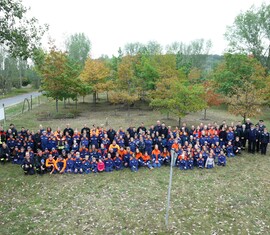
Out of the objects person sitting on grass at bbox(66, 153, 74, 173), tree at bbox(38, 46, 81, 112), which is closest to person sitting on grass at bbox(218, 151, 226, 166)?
person sitting on grass at bbox(66, 153, 74, 173)

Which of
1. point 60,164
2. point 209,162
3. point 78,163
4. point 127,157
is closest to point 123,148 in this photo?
point 127,157

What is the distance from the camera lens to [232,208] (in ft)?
33.8

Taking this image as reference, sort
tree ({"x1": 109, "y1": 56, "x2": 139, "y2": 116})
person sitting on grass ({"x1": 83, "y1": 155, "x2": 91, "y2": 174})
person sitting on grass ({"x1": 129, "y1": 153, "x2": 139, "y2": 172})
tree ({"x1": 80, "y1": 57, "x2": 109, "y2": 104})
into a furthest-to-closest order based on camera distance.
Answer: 1. tree ({"x1": 80, "y1": 57, "x2": 109, "y2": 104})
2. tree ({"x1": 109, "y1": 56, "x2": 139, "y2": 116})
3. person sitting on grass ({"x1": 129, "y1": 153, "x2": 139, "y2": 172})
4. person sitting on grass ({"x1": 83, "y1": 155, "x2": 91, "y2": 174})

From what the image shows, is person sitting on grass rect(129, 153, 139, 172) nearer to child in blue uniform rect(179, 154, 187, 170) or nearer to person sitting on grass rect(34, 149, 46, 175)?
child in blue uniform rect(179, 154, 187, 170)

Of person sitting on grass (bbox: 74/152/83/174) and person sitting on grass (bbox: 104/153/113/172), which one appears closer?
person sitting on grass (bbox: 74/152/83/174)

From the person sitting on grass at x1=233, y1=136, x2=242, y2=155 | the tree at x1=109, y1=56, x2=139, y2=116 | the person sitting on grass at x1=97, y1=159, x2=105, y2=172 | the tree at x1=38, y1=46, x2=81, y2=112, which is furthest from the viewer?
the tree at x1=109, y1=56, x2=139, y2=116

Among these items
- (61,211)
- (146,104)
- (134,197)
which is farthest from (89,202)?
(146,104)

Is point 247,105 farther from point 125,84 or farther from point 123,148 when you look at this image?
point 125,84

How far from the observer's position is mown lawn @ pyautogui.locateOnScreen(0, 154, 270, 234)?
9.00 m

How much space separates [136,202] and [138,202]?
0.08 meters

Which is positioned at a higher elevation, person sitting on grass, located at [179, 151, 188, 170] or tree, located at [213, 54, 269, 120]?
tree, located at [213, 54, 269, 120]

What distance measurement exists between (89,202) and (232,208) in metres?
5.78

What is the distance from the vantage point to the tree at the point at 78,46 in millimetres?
59594

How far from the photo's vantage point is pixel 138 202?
35.1ft
